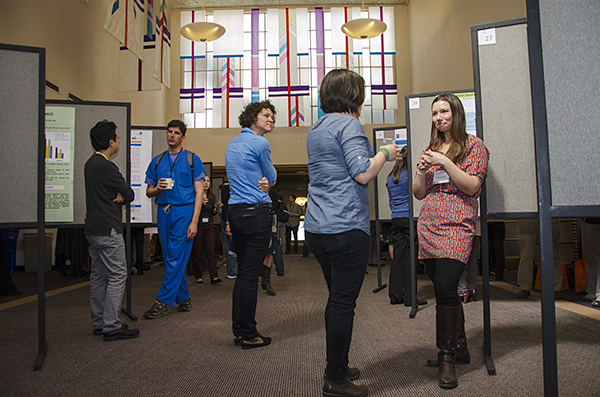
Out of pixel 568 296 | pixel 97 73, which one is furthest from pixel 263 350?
pixel 97 73

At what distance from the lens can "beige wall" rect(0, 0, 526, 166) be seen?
19.8 ft

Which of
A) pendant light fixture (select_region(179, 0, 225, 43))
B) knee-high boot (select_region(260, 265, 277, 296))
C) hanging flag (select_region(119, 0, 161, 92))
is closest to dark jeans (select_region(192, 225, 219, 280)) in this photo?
knee-high boot (select_region(260, 265, 277, 296))

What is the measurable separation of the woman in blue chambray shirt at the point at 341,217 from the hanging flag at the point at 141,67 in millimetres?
7189

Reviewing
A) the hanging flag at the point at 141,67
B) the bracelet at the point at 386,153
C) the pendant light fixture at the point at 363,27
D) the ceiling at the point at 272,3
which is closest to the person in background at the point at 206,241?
the hanging flag at the point at 141,67

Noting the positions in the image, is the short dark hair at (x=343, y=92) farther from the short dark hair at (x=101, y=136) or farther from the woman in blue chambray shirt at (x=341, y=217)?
the short dark hair at (x=101, y=136)

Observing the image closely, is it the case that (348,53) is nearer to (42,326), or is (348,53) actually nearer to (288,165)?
(288,165)

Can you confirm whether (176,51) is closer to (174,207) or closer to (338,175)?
(174,207)

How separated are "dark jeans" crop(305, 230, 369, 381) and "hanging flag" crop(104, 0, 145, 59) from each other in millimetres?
6347

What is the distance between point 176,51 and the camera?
12258mm

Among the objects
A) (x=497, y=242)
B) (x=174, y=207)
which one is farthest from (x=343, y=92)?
(x=497, y=242)

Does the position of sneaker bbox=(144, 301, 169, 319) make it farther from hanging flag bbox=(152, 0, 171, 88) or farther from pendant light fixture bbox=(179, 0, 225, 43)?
pendant light fixture bbox=(179, 0, 225, 43)

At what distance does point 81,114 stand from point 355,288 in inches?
105

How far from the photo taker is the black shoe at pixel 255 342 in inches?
93.4

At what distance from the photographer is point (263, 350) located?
2.35 metres
